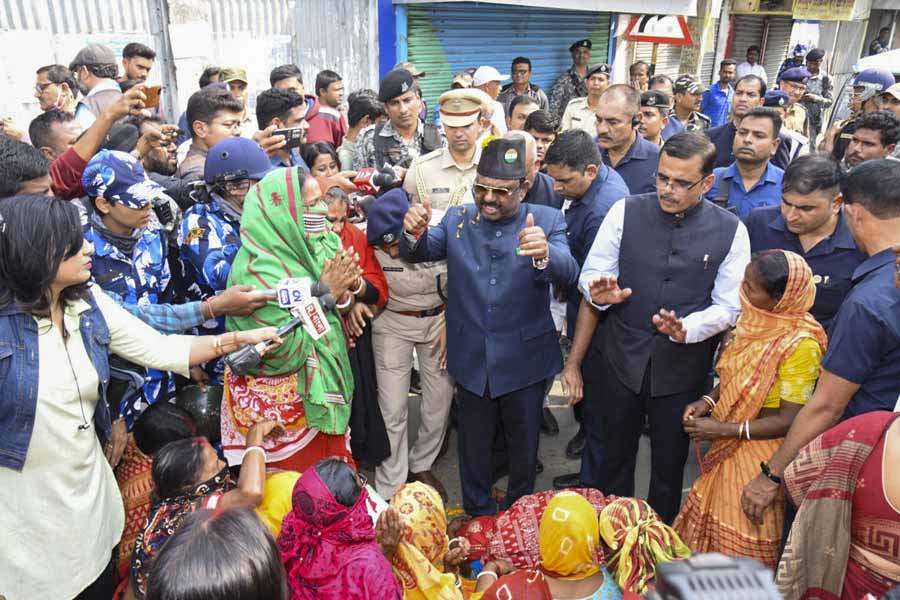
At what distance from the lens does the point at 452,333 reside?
3.46 m

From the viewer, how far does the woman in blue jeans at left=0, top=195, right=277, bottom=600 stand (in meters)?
2.04

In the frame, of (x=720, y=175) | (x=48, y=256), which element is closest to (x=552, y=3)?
(x=720, y=175)

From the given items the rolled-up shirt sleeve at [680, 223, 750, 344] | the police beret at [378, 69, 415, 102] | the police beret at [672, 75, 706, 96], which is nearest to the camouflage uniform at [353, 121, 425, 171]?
the police beret at [378, 69, 415, 102]

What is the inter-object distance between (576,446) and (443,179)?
2.00 m

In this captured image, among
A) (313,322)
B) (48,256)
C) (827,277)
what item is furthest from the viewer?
(827,277)

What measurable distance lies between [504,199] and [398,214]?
604 mm

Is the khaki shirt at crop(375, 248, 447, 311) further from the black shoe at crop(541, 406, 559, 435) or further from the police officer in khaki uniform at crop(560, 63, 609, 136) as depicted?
the police officer in khaki uniform at crop(560, 63, 609, 136)

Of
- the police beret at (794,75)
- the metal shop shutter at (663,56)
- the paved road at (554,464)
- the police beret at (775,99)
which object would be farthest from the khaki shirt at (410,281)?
the metal shop shutter at (663,56)

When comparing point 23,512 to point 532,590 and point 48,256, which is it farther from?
point 532,590

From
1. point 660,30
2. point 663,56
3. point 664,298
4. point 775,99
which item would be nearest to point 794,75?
point 775,99

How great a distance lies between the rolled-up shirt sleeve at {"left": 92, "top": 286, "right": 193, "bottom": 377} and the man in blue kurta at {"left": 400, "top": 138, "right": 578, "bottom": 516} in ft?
3.90

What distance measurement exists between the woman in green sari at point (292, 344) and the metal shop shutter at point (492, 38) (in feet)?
22.9

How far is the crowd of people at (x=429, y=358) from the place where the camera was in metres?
2.04

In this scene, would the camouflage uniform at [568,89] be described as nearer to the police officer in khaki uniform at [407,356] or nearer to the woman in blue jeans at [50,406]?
the police officer in khaki uniform at [407,356]
